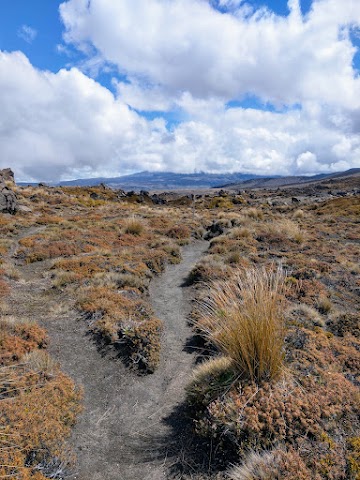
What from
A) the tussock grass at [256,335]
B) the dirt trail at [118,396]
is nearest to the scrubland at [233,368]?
the tussock grass at [256,335]

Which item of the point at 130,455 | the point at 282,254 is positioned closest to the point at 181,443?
the point at 130,455

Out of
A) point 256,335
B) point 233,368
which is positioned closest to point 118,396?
point 233,368

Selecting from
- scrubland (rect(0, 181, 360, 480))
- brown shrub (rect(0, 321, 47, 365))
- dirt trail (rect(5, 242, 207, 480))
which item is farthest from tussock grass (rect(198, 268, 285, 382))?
brown shrub (rect(0, 321, 47, 365))

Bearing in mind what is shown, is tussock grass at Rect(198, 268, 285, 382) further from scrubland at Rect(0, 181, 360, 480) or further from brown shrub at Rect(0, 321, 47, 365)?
brown shrub at Rect(0, 321, 47, 365)

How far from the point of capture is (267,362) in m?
4.14

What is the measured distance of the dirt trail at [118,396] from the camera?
12.9 feet

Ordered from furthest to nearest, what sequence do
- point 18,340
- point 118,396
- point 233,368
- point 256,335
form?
1. point 18,340
2. point 118,396
3. point 233,368
4. point 256,335

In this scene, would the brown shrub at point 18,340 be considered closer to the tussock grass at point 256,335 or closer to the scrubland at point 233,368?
the scrubland at point 233,368

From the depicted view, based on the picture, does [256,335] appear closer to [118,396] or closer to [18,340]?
[118,396]

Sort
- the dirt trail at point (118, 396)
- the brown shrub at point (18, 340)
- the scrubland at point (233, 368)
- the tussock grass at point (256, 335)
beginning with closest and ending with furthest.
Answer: the scrubland at point (233, 368) → the dirt trail at point (118, 396) → the tussock grass at point (256, 335) → the brown shrub at point (18, 340)

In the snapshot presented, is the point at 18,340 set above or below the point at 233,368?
above

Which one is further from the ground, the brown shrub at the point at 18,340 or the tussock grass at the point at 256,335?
the tussock grass at the point at 256,335

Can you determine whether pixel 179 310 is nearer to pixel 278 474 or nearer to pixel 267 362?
pixel 267 362

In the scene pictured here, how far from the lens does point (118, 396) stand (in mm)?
5273
